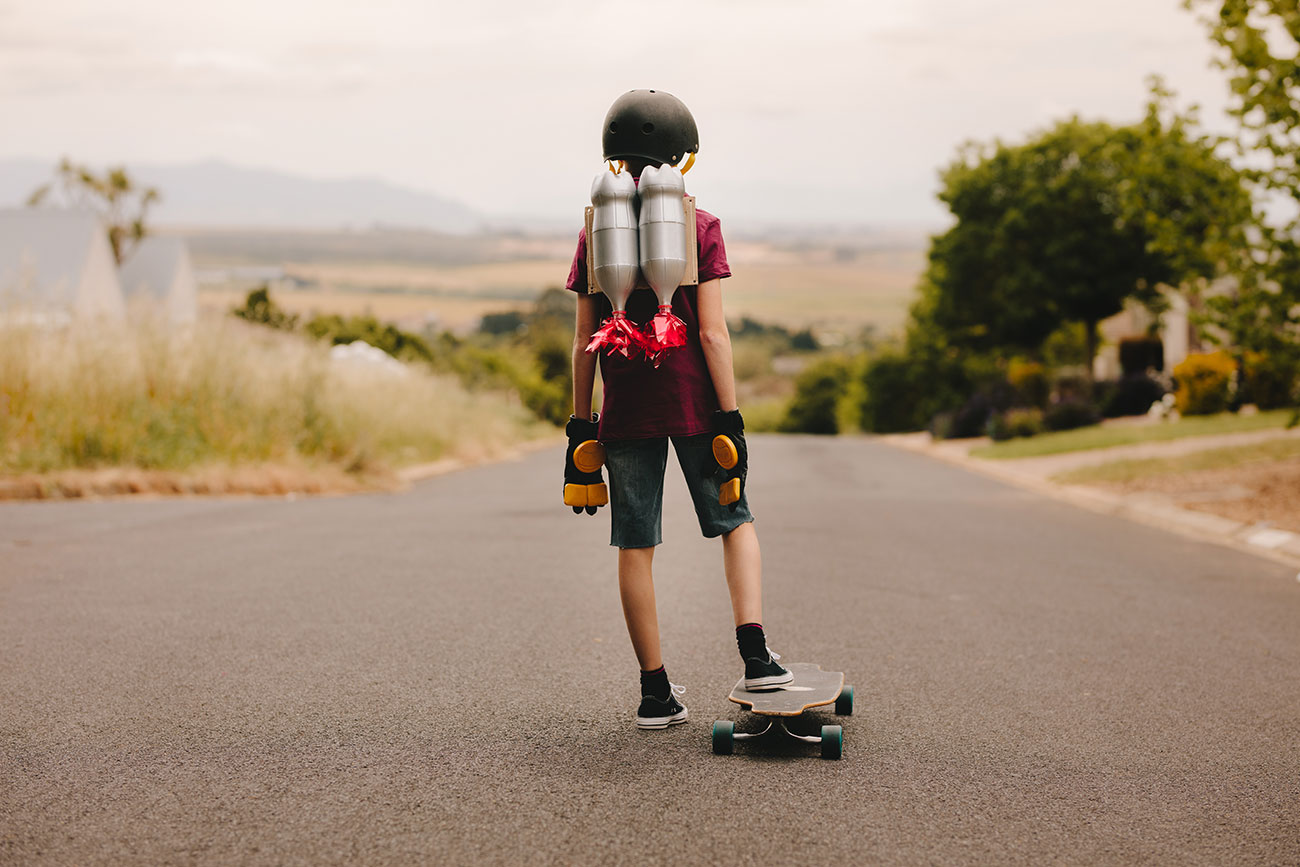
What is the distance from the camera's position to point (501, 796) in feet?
11.5

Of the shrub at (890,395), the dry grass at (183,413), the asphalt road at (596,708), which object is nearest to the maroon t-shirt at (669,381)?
the asphalt road at (596,708)

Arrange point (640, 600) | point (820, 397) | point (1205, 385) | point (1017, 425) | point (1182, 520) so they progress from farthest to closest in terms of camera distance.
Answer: point (820, 397) < point (1017, 425) < point (1205, 385) < point (1182, 520) < point (640, 600)

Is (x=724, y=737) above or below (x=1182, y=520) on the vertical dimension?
above

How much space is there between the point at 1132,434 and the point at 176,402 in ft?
54.3

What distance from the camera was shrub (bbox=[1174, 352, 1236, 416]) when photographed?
89.2 feet

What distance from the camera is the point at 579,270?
4.25 meters

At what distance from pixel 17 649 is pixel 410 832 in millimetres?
2915

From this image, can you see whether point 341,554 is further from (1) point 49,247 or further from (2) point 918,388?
(2) point 918,388

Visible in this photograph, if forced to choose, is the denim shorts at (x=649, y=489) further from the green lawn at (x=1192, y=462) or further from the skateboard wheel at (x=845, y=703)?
the green lawn at (x=1192, y=462)

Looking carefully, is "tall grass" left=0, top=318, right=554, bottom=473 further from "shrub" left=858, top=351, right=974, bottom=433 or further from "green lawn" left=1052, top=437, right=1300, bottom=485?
"shrub" left=858, top=351, right=974, bottom=433

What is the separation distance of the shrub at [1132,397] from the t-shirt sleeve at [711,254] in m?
30.6

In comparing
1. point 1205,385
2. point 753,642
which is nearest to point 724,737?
point 753,642

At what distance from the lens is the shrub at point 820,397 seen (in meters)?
96.4

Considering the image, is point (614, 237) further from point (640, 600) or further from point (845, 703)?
point (845, 703)
